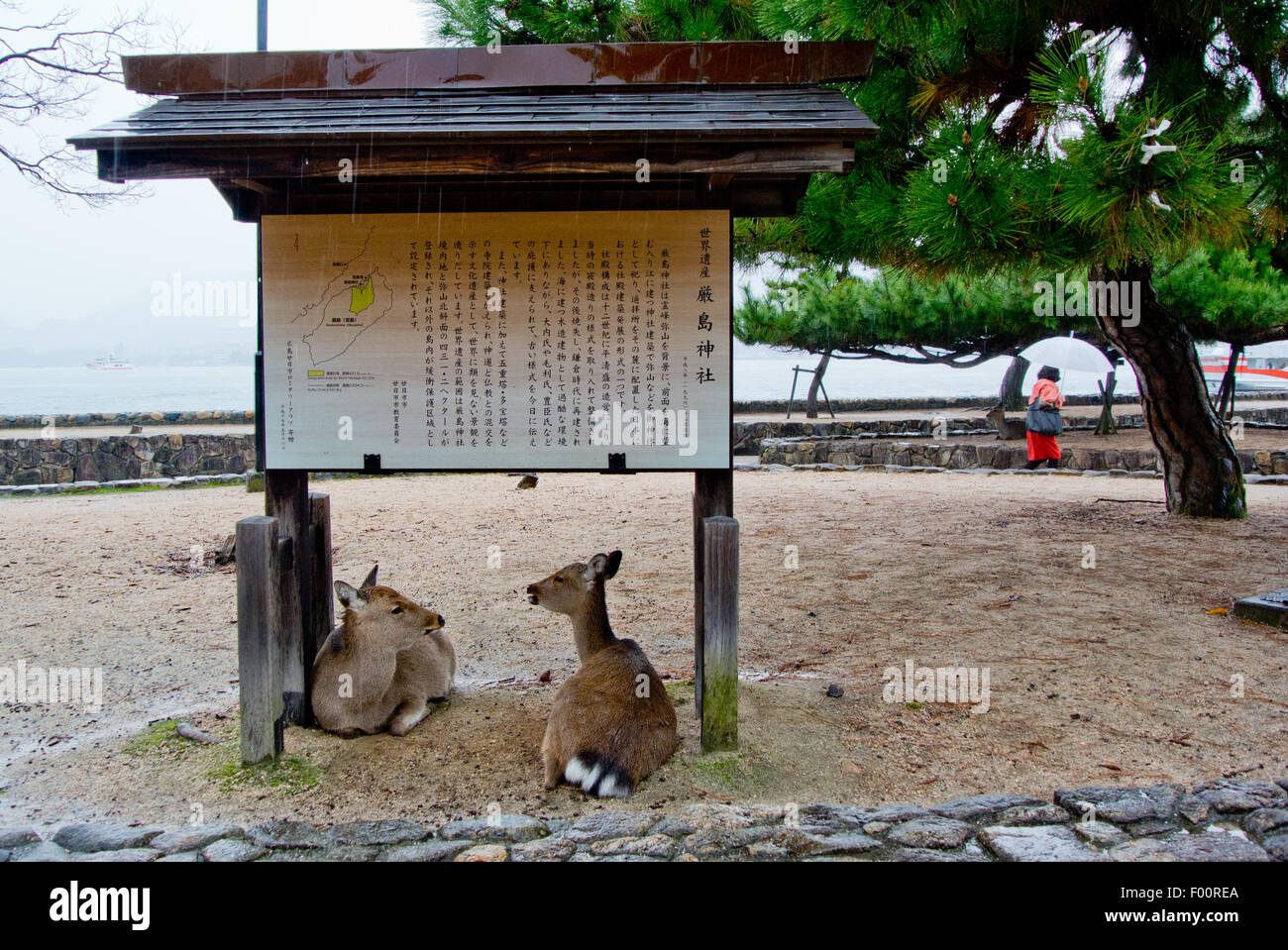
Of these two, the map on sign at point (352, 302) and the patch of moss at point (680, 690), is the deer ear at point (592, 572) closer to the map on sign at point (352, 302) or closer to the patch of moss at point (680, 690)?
the patch of moss at point (680, 690)

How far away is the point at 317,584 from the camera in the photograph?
456 centimetres

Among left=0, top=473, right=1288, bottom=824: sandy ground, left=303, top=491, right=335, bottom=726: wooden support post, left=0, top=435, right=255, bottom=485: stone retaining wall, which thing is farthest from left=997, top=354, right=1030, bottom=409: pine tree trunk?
left=303, top=491, right=335, bottom=726: wooden support post

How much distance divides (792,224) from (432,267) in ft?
14.5

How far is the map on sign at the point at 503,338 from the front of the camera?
402 cm

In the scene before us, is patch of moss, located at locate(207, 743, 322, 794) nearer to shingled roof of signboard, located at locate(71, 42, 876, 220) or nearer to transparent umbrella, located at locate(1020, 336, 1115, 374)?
shingled roof of signboard, located at locate(71, 42, 876, 220)

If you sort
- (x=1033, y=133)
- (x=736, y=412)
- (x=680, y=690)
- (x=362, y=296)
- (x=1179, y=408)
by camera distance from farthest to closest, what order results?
(x=736, y=412), (x=1179, y=408), (x=1033, y=133), (x=680, y=690), (x=362, y=296)

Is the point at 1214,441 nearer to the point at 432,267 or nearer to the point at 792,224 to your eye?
the point at 792,224

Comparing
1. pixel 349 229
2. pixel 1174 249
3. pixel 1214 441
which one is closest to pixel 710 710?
pixel 349 229

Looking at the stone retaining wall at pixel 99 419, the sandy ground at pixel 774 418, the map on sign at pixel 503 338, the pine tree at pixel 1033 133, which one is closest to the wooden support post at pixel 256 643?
the map on sign at pixel 503 338

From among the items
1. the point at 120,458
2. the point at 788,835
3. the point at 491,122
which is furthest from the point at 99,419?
the point at 788,835

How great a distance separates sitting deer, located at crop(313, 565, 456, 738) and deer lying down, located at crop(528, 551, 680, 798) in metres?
0.77

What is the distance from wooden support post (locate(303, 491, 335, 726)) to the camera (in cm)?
441

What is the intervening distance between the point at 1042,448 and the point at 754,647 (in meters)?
10.0

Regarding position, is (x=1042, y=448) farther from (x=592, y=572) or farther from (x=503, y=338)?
(x=503, y=338)
